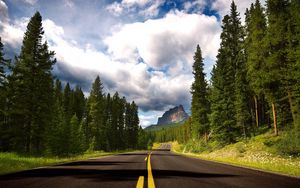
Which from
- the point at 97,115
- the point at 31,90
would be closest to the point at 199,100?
the point at 97,115

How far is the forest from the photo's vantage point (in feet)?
Result: 87.6

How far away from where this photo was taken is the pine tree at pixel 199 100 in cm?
4749

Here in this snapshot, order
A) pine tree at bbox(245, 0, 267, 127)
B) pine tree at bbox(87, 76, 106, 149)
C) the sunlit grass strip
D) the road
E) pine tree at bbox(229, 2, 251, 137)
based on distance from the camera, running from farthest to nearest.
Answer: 1. pine tree at bbox(87, 76, 106, 149)
2. pine tree at bbox(229, 2, 251, 137)
3. pine tree at bbox(245, 0, 267, 127)
4. the sunlit grass strip
5. the road

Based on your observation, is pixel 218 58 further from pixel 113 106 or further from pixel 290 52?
pixel 113 106

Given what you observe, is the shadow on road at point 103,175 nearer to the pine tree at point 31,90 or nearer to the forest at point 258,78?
the forest at point 258,78

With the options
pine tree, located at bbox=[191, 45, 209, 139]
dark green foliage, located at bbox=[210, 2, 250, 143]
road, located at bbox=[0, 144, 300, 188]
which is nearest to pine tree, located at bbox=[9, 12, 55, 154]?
road, located at bbox=[0, 144, 300, 188]

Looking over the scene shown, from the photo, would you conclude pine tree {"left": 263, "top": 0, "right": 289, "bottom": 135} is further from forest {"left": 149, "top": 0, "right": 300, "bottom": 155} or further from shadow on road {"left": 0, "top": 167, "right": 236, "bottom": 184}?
shadow on road {"left": 0, "top": 167, "right": 236, "bottom": 184}

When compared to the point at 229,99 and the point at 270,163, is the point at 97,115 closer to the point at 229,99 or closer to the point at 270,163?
the point at 229,99

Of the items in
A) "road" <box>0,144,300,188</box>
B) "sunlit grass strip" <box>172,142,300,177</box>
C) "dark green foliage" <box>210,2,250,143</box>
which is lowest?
"sunlit grass strip" <box>172,142,300,177</box>

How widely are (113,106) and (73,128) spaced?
36.1 metres

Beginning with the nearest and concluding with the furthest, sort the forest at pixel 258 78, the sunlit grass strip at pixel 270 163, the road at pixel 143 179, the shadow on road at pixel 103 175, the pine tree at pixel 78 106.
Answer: the road at pixel 143 179 → the shadow on road at pixel 103 175 → the sunlit grass strip at pixel 270 163 → the forest at pixel 258 78 → the pine tree at pixel 78 106

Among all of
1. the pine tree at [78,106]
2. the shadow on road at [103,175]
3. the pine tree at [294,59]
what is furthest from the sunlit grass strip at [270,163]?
the pine tree at [78,106]

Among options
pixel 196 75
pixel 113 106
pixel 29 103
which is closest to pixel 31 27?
pixel 29 103

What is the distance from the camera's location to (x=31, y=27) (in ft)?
95.7
